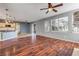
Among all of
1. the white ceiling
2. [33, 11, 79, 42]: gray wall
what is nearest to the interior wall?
the white ceiling

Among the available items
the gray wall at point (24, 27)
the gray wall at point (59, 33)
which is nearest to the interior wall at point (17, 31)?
the gray wall at point (24, 27)

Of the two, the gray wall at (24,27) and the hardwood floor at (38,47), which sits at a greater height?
the gray wall at (24,27)

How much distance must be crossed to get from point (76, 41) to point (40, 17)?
85cm

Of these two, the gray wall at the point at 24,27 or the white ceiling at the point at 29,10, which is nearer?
the white ceiling at the point at 29,10

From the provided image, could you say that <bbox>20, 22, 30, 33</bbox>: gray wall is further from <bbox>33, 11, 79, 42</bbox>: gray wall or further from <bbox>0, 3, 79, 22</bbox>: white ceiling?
<bbox>33, 11, 79, 42</bbox>: gray wall

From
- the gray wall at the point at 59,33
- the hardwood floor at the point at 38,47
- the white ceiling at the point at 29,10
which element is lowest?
the hardwood floor at the point at 38,47

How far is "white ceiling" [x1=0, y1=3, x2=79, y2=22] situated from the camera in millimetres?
2551

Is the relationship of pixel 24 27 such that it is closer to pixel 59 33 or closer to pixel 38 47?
pixel 38 47

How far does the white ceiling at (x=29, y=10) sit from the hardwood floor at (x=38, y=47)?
0.46 meters

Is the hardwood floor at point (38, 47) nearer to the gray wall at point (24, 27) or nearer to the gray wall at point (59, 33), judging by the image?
the gray wall at point (59, 33)

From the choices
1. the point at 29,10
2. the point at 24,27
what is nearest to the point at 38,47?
the point at 24,27

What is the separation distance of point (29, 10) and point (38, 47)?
75 cm

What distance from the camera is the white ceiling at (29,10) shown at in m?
2.55

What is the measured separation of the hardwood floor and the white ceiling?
1.51 ft
